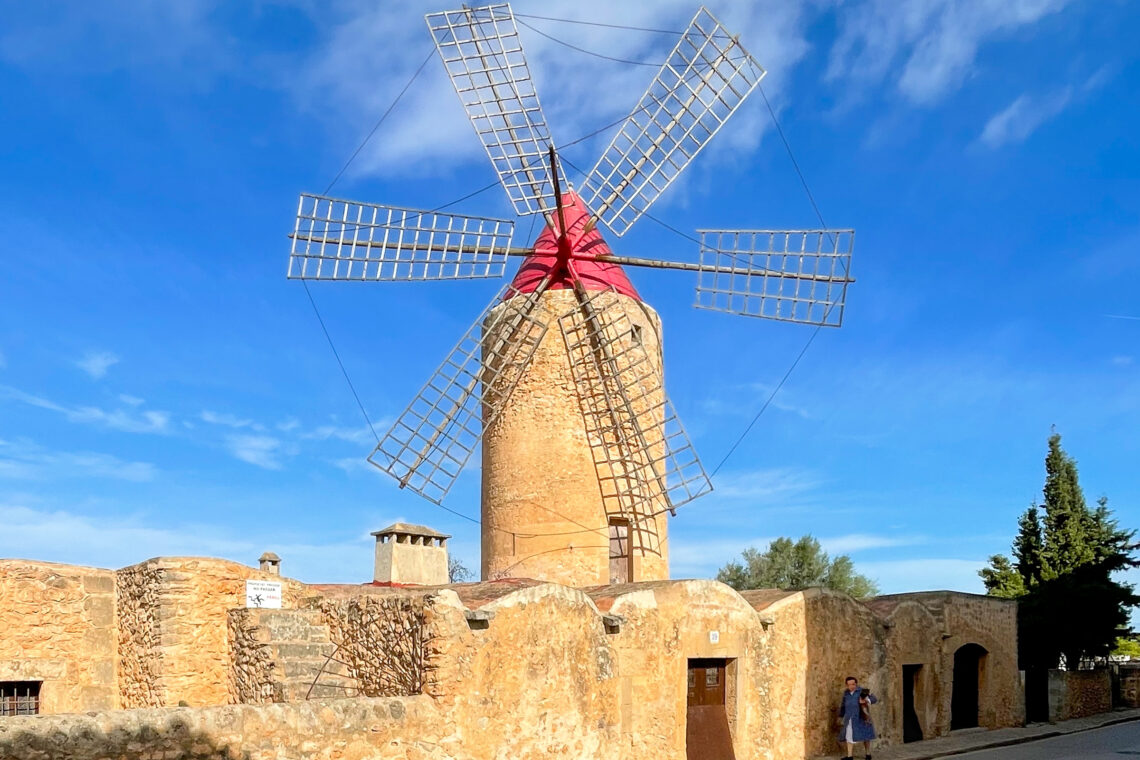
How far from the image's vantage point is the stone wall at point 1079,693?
17.0 metres

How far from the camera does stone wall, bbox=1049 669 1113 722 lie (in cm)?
1698

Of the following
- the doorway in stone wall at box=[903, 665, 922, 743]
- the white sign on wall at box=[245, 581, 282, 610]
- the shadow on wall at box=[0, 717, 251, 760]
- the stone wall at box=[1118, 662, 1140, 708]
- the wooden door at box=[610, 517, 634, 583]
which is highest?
the wooden door at box=[610, 517, 634, 583]

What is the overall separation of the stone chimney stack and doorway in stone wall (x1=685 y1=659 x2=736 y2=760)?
537cm

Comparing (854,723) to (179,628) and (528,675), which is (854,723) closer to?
(528,675)

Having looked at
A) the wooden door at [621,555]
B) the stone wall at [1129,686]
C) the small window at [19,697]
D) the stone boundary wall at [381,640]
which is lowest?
the stone wall at [1129,686]

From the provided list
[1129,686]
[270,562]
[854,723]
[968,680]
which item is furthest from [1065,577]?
[270,562]

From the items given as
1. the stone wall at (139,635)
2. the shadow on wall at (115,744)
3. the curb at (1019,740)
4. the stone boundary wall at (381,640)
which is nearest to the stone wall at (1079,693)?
the curb at (1019,740)

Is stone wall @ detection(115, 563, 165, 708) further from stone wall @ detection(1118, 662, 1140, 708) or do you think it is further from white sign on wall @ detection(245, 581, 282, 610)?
stone wall @ detection(1118, 662, 1140, 708)

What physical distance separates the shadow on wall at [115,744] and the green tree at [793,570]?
23.7 meters

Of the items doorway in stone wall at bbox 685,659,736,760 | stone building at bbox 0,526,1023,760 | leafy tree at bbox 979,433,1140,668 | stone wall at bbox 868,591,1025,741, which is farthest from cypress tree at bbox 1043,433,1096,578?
doorway in stone wall at bbox 685,659,736,760

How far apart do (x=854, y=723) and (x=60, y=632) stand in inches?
331

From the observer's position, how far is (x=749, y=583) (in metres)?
29.9

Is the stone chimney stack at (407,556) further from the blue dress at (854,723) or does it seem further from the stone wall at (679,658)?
the blue dress at (854,723)

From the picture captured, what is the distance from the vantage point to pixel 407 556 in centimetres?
1595
